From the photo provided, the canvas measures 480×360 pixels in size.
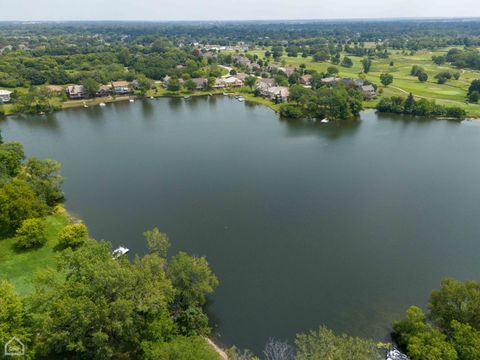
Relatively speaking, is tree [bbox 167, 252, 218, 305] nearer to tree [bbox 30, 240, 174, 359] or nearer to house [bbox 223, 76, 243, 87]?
tree [bbox 30, 240, 174, 359]

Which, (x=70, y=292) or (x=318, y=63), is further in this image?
(x=318, y=63)

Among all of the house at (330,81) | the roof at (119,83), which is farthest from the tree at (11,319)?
the house at (330,81)

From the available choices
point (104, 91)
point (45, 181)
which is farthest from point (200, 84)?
point (45, 181)

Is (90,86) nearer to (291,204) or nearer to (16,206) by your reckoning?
(16,206)

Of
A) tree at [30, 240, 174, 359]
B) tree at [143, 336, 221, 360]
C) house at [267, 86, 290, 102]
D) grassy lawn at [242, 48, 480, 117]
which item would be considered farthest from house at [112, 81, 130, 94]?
tree at [143, 336, 221, 360]

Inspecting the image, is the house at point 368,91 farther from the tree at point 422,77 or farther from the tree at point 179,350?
the tree at point 179,350

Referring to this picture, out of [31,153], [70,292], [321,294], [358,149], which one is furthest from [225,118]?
[70,292]

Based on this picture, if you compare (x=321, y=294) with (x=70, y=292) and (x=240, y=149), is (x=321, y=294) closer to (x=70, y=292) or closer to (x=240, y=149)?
(x=70, y=292)
